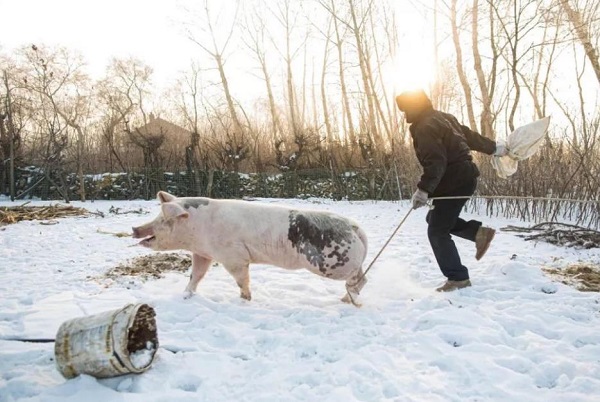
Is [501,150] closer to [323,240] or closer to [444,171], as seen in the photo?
[444,171]

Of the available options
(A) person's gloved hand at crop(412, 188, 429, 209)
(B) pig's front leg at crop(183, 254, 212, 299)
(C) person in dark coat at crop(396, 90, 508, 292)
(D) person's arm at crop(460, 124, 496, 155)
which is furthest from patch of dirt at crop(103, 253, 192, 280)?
(D) person's arm at crop(460, 124, 496, 155)

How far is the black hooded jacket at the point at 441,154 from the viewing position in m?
3.92

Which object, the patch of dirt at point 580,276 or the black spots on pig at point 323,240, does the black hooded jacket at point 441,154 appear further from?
the patch of dirt at point 580,276

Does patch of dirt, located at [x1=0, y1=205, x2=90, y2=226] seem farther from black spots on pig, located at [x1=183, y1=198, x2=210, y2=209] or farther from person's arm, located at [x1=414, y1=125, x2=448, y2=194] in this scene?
person's arm, located at [x1=414, y1=125, x2=448, y2=194]

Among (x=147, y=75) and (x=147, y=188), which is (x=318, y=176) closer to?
(x=147, y=188)

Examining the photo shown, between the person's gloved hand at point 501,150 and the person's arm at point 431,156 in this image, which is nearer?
the person's arm at point 431,156

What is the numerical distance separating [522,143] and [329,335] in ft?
9.03

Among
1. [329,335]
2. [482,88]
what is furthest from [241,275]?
[482,88]

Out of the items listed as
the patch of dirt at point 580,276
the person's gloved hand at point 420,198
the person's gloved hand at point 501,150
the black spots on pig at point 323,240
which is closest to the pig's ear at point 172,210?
the black spots on pig at point 323,240

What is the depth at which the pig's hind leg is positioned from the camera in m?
3.97

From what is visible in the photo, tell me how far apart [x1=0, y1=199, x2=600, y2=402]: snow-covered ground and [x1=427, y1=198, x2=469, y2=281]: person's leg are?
237 mm

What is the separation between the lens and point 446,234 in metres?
4.16

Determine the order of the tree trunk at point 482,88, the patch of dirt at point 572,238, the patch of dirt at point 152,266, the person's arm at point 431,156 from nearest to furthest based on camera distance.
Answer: the person's arm at point 431,156, the patch of dirt at point 152,266, the patch of dirt at point 572,238, the tree trunk at point 482,88

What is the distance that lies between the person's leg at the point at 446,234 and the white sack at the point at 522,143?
69 centimetres
